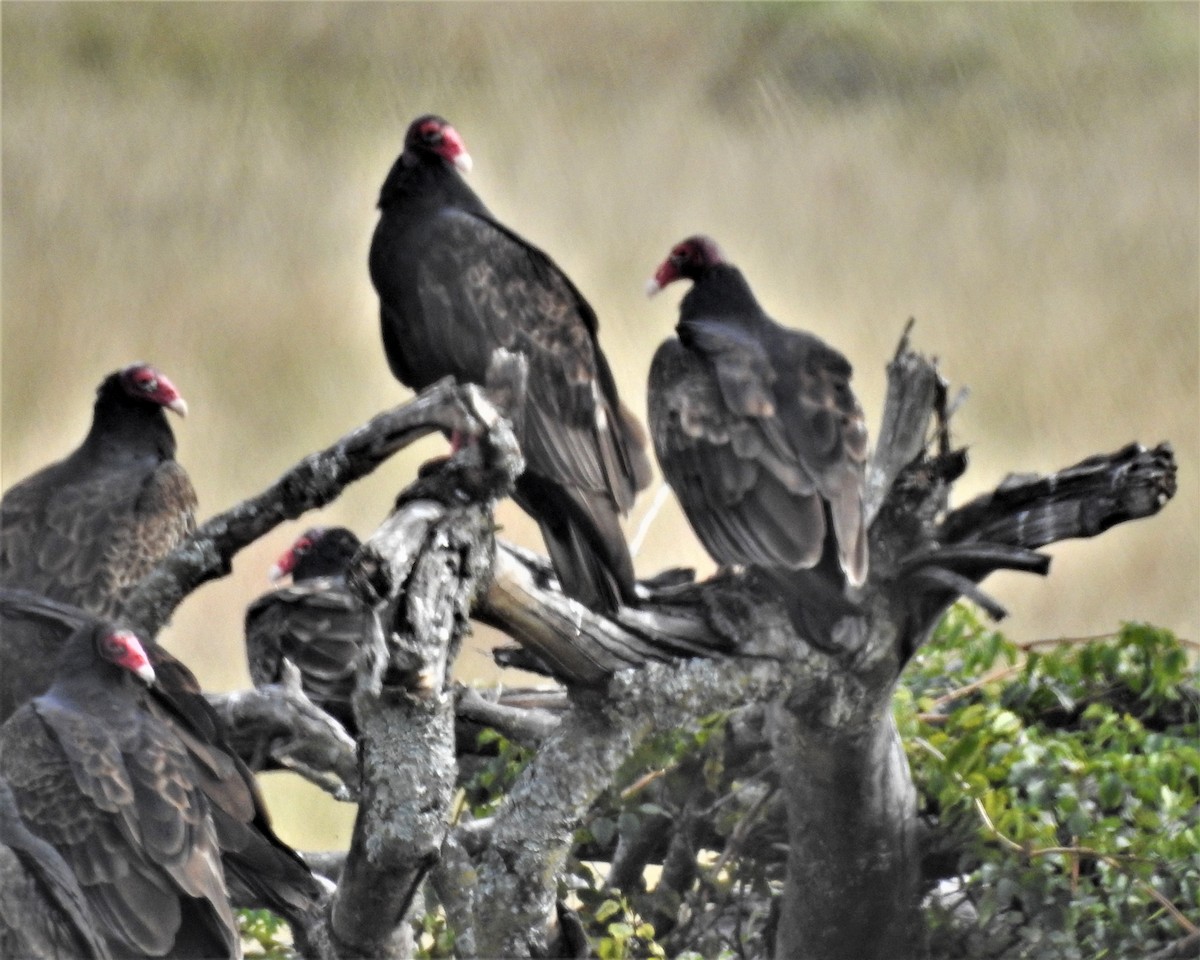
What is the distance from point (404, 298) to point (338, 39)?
83cm

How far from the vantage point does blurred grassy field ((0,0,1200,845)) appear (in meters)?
3.01

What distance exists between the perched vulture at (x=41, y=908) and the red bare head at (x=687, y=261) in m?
1.36

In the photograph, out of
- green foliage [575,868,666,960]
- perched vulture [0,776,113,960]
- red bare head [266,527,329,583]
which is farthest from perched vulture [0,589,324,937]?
red bare head [266,527,329,583]

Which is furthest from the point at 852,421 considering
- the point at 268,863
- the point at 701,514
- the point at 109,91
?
the point at 109,91

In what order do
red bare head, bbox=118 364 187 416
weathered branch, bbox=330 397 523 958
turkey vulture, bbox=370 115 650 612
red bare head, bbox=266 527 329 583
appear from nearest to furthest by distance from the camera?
weathered branch, bbox=330 397 523 958 < turkey vulture, bbox=370 115 650 612 < red bare head, bbox=118 364 187 416 < red bare head, bbox=266 527 329 583

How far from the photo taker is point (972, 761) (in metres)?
2.59

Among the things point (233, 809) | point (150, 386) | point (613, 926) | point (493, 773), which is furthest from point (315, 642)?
point (613, 926)

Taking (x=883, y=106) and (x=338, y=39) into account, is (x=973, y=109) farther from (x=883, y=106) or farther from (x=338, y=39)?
(x=338, y=39)

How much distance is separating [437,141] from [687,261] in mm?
507

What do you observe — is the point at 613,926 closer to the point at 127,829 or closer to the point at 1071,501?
the point at 127,829

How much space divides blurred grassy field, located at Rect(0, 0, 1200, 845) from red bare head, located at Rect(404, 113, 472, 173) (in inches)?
15.2

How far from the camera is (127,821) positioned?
6.81 ft

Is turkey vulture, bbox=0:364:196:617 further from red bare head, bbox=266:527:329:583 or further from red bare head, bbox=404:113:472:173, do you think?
red bare head, bbox=404:113:472:173

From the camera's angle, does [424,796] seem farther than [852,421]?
No
